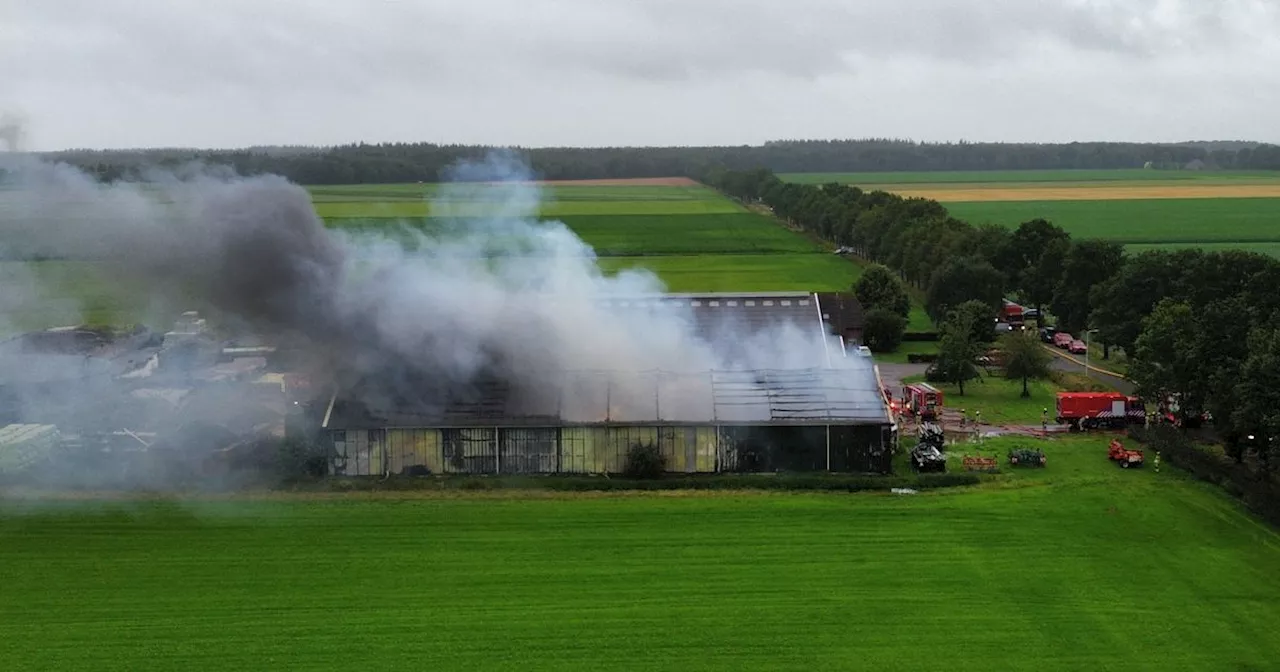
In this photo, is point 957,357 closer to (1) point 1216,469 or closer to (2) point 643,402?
(1) point 1216,469

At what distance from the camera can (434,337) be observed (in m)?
43.3

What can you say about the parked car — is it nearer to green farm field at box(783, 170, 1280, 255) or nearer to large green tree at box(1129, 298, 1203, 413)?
large green tree at box(1129, 298, 1203, 413)

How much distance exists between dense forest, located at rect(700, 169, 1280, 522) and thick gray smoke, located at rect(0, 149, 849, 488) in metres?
15.3

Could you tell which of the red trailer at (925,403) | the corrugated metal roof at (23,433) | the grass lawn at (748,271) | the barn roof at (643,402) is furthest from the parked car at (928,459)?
the grass lawn at (748,271)

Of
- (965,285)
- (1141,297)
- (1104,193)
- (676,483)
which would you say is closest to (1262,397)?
(676,483)

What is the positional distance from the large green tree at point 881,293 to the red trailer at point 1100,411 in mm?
22817

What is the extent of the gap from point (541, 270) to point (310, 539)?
77.1 feet

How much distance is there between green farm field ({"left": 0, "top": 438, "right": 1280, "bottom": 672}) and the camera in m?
25.4

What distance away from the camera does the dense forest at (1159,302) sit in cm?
3856

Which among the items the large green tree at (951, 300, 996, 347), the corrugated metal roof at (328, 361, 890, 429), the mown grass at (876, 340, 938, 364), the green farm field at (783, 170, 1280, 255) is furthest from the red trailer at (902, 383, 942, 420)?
the green farm field at (783, 170, 1280, 255)

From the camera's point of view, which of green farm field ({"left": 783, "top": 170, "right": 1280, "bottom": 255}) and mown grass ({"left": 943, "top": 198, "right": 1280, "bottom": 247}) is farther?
mown grass ({"left": 943, "top": 198, "right": 1280, "bottom": 247})

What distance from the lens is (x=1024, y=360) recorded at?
54.5 meters

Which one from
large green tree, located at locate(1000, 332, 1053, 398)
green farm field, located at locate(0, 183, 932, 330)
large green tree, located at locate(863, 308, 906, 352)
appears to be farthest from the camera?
large green tree, located at locate(863, 308, 906, 352)

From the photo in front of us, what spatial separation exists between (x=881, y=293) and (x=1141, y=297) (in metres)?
16.2
